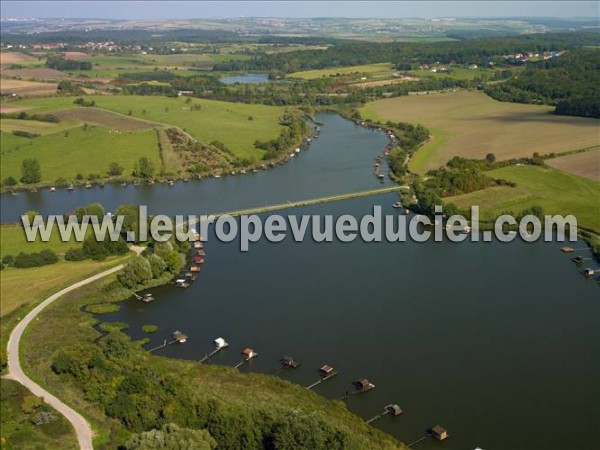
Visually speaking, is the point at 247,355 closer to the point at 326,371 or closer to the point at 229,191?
the point at 326,371

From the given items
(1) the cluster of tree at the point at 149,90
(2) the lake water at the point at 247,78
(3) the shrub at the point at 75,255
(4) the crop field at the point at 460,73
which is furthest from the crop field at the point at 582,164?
(2) the lake water at the point at 247,78

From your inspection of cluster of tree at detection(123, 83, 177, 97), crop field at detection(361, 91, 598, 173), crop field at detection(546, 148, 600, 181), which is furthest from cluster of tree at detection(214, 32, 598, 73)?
crop field at detection(546, 148, 600, 181)

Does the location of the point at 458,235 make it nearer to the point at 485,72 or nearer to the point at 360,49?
the point at 485,72

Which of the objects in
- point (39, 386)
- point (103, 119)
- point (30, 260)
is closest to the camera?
point (39, 386)

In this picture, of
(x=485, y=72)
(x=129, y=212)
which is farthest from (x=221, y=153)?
(x=485, y=72)

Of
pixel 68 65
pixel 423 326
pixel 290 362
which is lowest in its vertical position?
pixel 290 362

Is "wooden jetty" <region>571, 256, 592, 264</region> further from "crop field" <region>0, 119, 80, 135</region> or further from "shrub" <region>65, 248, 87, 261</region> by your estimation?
"crop field" <region>0, 119, 80, 135</region>

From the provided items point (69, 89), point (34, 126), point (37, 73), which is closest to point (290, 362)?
point (34, 126)

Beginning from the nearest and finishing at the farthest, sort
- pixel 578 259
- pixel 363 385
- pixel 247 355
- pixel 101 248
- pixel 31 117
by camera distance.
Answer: pixel 363 385
pixel 247 355
pixel 578 259
pixel 101 248
pixel 31 117
